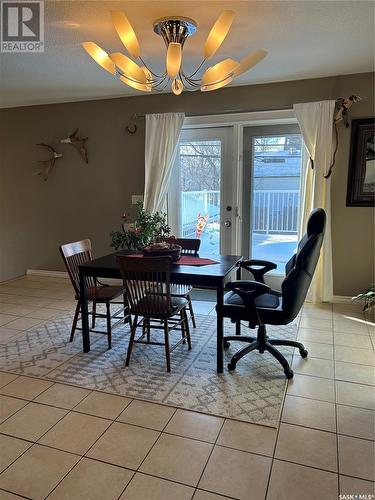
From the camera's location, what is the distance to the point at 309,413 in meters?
2.15

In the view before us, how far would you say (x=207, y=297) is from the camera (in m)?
4.48

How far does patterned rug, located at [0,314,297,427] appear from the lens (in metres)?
2.25

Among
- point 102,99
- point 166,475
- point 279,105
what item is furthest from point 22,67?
point 166,475

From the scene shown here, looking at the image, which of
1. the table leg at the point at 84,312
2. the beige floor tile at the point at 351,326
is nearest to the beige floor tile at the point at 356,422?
the beige floor tile at the point at 351,326

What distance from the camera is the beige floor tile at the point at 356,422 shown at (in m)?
1.97

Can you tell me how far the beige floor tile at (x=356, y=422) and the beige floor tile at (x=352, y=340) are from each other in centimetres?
96

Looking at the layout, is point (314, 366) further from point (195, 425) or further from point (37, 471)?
point (37, 471)

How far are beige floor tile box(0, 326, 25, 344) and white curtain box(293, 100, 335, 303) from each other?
10.3 ft

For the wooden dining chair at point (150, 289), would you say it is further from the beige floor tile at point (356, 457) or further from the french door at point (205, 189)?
the french door at point (205, 189)

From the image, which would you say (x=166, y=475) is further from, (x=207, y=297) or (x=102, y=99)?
(x=102, y=99)

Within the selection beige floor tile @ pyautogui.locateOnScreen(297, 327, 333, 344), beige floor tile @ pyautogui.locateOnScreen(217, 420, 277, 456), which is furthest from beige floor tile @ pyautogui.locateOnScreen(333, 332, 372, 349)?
beige floor tile @ pyautogui.locateOnScreen(217, 420, 277, 456)

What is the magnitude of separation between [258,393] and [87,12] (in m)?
2.78

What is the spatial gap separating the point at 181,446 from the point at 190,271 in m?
1.13

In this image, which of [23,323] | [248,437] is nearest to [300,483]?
[248,437]
